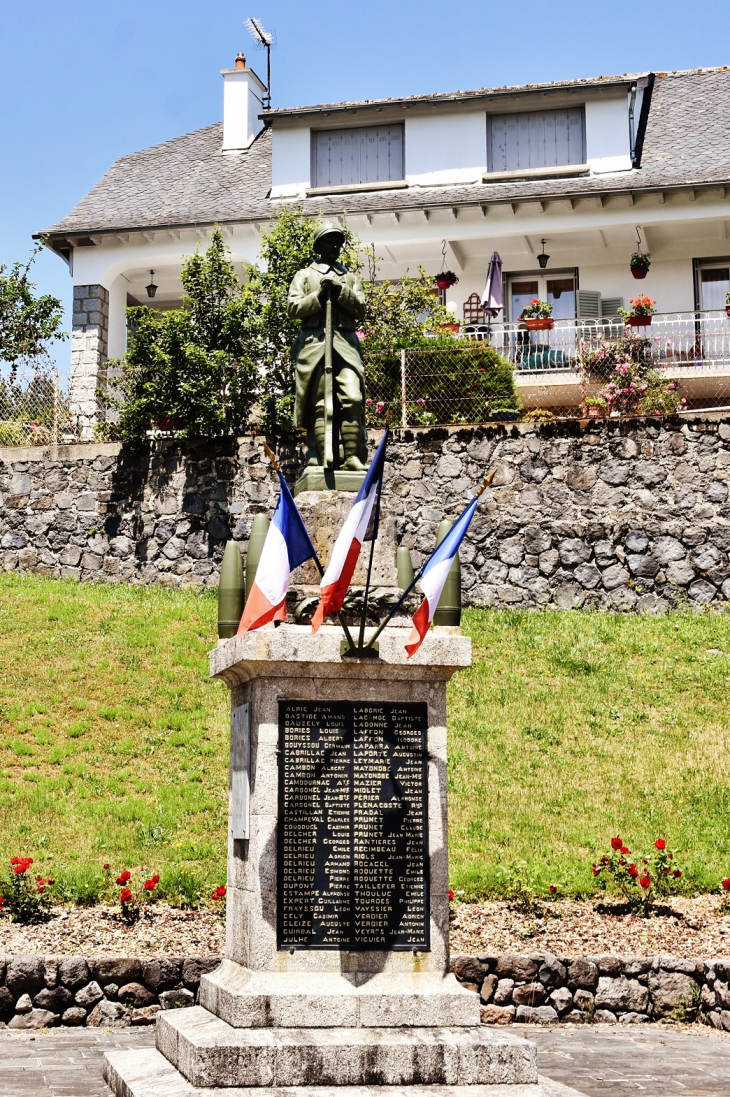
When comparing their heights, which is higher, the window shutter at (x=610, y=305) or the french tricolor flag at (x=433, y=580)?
the window shutter at (x=610, y=305)

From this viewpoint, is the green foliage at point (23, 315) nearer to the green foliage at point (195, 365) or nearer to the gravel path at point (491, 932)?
the green foliage at point (195, 365)

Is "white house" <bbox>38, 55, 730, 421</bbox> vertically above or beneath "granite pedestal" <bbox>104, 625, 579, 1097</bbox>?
above

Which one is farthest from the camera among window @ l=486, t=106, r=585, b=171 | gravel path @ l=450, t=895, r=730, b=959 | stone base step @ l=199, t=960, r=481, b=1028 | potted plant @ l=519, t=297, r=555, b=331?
window @ l=486, t=106, r=585, b=171

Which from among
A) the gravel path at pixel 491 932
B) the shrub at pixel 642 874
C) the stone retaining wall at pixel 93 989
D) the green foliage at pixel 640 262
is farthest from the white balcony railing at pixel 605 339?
the stone retaining wall at pixel 93 989

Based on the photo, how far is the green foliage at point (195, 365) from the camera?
19.2m

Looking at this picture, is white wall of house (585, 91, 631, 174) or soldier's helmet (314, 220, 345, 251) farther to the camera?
white wall of house (585, 91, 631, 174)

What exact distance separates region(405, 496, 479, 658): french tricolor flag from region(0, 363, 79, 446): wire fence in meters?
14.8

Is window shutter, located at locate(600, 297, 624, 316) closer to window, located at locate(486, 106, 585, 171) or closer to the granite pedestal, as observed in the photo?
window, located at locate(486, 106, 585, 171)

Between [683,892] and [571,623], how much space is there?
6781mm

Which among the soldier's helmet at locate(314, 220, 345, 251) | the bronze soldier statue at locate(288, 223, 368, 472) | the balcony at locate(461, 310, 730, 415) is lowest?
the bronze soldier statue at locate(288, 223, 368, 472)

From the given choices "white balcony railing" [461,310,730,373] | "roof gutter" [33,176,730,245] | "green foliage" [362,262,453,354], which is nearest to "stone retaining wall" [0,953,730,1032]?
"green foliage" [362,262,453,354]

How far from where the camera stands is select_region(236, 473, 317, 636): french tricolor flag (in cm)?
665

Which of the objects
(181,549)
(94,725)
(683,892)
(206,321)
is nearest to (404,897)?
(683,892)

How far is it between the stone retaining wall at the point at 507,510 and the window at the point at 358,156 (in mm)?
8285
